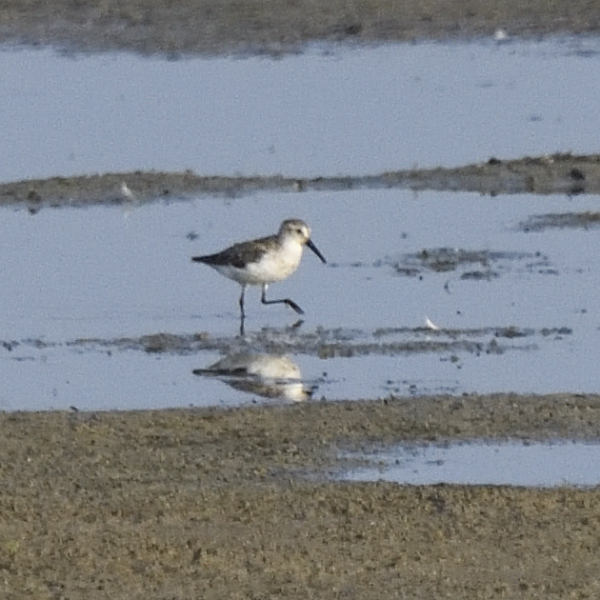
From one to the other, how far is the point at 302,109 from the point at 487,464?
1190 cm

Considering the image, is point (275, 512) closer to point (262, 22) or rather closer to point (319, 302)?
point (319, 302)

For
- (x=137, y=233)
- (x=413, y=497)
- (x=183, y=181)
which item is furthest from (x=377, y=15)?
(x=413, y=497)

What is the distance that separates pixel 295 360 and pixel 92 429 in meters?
2.08

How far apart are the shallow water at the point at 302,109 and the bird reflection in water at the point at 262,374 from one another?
6.09m

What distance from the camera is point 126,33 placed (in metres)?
26.6

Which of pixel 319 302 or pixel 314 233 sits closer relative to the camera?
pixel 319 302

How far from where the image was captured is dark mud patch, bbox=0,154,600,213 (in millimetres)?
19438

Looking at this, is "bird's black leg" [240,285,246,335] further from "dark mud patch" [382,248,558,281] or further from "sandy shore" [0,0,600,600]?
"sandy shore" [0,0,600,600]

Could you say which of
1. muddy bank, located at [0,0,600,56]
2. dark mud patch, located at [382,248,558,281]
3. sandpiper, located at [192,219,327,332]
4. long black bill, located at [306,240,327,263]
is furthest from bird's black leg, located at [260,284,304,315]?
muddy bank, located at [0,0,600,56]

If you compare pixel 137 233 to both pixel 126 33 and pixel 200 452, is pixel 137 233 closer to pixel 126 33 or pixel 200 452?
pixel 200 452

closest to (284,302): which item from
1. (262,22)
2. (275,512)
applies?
(275,512)

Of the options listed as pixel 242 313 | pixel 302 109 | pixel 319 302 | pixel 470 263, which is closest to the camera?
pixel 242 313

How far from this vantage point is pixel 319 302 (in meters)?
15.8

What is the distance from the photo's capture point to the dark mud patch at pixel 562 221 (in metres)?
17.8
